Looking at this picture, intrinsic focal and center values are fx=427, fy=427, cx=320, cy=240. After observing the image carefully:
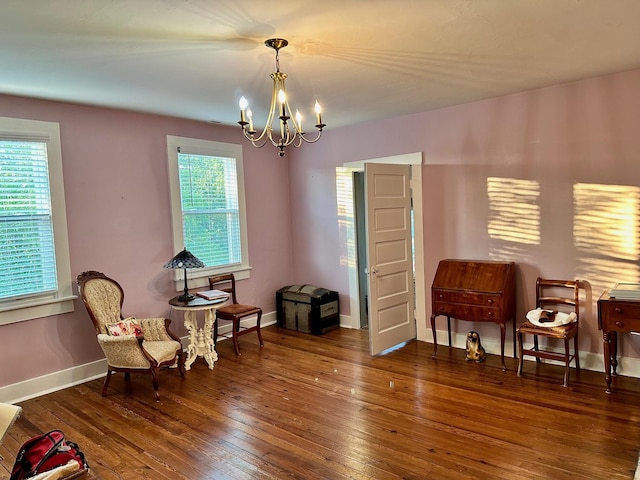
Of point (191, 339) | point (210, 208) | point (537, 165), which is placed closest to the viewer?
point (537, 165)

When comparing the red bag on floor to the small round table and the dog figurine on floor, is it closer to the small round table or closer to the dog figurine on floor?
the small round table

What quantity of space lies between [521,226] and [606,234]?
68 cm

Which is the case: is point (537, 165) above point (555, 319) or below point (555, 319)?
above

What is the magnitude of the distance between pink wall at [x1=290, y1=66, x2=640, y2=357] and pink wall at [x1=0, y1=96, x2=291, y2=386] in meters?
2.35

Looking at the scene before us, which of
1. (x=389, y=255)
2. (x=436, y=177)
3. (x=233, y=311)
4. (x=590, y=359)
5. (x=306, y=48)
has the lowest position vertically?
(x=590, y=359)

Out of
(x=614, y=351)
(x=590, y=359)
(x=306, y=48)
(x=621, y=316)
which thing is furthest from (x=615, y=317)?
(x=306, y=48)

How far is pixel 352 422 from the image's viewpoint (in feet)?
10.00

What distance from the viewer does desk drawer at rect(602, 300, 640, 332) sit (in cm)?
306

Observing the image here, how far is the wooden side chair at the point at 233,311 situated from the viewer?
15.1 feet

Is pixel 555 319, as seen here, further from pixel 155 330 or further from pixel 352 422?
pixel 155 330

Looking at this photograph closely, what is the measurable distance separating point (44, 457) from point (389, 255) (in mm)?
3513

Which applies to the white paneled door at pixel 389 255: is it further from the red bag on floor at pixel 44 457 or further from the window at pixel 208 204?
the red bag on floor at pixel 44 457

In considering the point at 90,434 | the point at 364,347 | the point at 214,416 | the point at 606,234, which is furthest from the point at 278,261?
the point at 606,234

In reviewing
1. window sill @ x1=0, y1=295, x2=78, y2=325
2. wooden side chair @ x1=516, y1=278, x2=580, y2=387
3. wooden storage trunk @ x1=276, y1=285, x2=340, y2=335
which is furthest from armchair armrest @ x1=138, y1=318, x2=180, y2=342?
wooden side chair @ x1=516, y1=278, x2=580, y2=387
